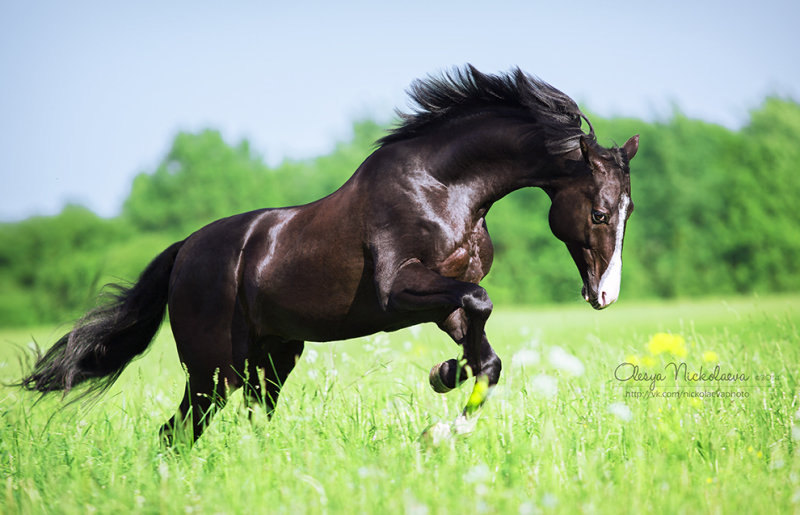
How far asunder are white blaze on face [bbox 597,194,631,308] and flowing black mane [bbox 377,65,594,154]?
20.5 inches

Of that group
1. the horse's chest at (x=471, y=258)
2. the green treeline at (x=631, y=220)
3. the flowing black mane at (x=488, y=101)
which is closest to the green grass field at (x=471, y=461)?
the horse's chest at (x=471, y=258)

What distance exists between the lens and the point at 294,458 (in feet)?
11.2

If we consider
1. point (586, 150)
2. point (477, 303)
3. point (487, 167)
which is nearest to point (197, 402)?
point (477, 303)

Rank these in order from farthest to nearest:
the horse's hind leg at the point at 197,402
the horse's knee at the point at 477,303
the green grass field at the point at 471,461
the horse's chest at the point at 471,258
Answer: the horse's hind leg at the point at 197,402 → the horse's chest at the point at 471,258 → the horse's knee at the point at 477,303 → the green grass field at the point at 471,461

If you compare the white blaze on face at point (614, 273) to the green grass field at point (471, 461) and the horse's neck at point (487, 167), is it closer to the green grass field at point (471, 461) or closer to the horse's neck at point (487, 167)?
the horse's neck at point (487, 167)

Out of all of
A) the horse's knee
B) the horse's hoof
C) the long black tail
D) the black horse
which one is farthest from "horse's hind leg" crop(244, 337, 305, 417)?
the horse's knee

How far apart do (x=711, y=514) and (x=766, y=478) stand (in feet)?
1.90

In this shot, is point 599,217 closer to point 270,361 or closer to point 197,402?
point 270,361

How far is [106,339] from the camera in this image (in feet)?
16.2

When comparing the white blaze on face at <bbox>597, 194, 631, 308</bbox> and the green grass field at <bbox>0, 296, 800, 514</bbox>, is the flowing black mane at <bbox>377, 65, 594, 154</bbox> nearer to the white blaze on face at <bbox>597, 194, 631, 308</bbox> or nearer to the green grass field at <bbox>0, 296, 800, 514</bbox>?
the white blaze on face at <bbox>597, 194, 631, 308</bbox>

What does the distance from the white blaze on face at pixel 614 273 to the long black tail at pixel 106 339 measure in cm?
293

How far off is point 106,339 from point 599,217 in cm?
355

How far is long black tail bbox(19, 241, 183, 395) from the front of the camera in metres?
4.89

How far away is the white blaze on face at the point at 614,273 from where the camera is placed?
3.64 m
